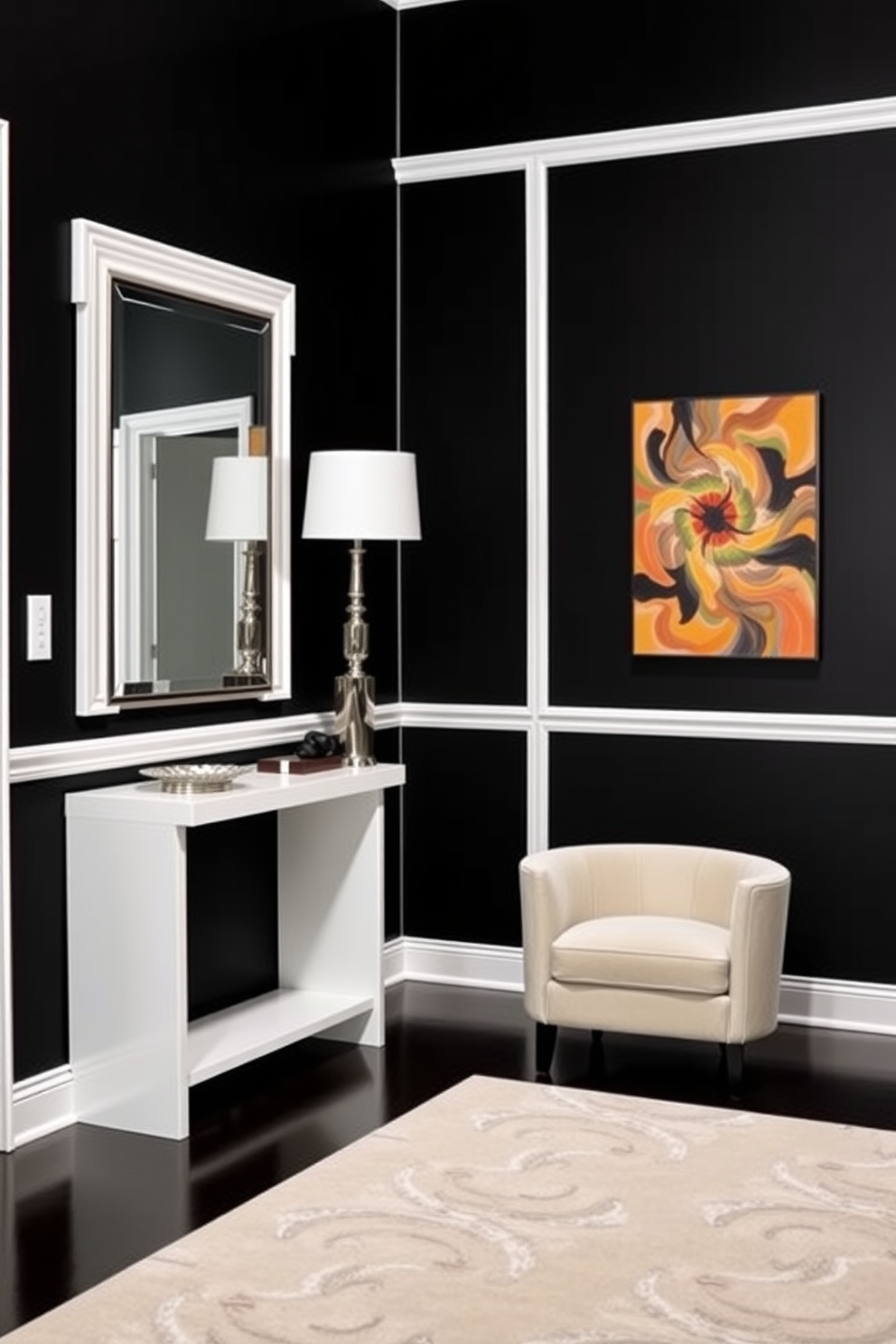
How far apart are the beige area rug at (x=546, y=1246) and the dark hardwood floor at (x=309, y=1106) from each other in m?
0.12

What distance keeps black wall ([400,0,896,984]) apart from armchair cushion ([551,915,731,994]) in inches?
33.6

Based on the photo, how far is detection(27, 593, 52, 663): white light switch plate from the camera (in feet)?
13.3

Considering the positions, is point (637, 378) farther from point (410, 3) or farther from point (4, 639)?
point (4, 639)

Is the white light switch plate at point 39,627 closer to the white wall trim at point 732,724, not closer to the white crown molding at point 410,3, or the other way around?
the white wall trim at point 732,724

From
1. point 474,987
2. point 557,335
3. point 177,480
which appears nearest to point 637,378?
point 557,335

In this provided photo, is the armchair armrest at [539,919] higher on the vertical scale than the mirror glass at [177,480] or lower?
lower

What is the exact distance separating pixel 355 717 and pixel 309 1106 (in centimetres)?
117

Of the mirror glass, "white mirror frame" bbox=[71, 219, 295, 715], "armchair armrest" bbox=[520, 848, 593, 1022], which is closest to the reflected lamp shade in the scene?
the mirror glass

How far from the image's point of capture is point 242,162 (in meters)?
4.91

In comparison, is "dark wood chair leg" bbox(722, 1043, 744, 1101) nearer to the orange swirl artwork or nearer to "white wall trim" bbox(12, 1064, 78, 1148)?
the orange swirl artwork

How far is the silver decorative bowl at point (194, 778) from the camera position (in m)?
4.19

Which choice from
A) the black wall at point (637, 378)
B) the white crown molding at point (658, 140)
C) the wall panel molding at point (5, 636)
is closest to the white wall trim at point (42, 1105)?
the wall panel molding at point (5, 636)

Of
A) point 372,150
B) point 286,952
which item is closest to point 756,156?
point 372,150

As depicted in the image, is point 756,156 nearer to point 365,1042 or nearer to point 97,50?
point 97,50
